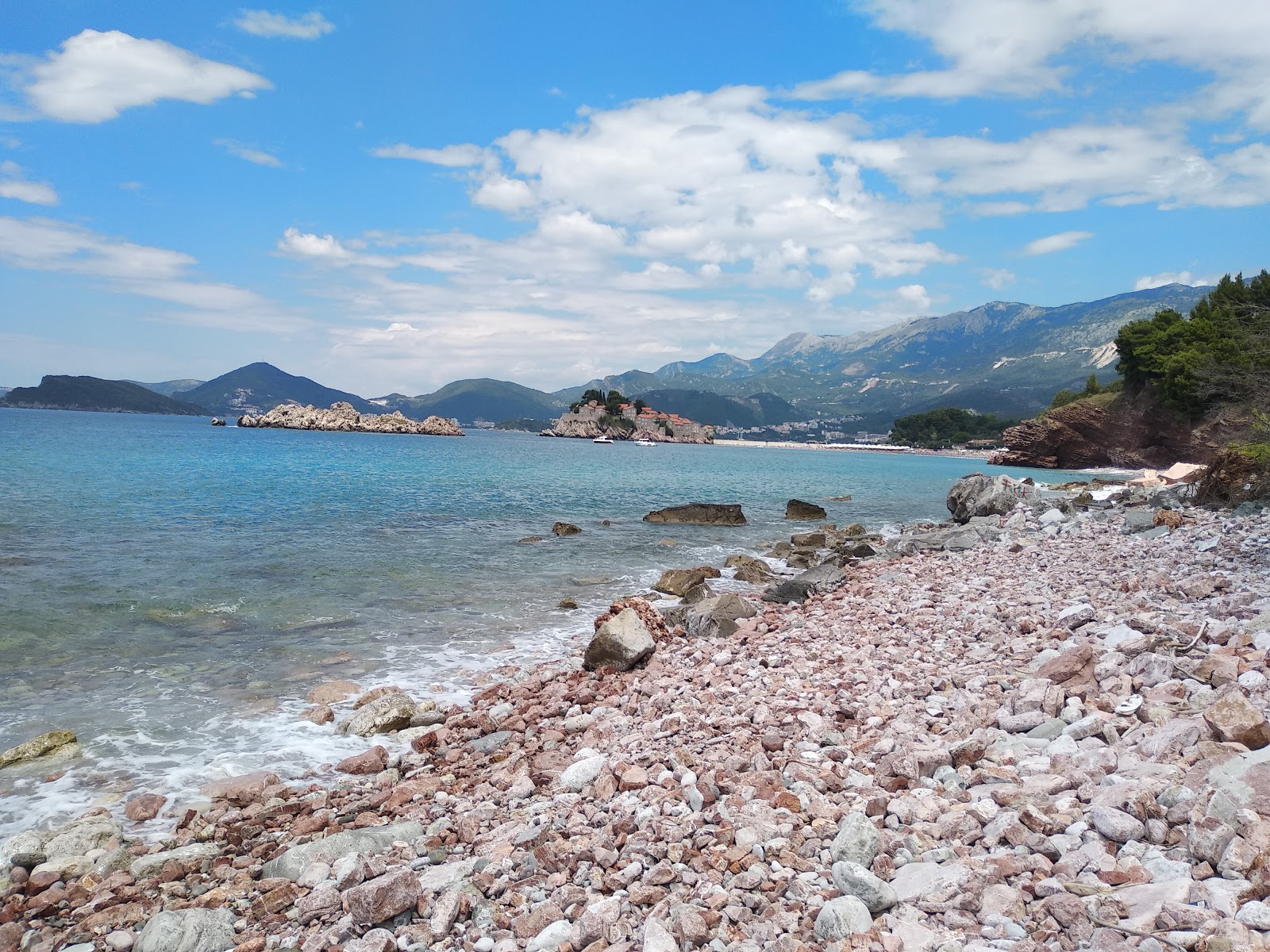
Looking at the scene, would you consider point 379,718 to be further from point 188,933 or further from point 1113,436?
point 1113,436

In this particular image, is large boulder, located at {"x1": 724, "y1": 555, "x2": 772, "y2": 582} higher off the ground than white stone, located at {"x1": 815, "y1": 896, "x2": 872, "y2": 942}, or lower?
lower

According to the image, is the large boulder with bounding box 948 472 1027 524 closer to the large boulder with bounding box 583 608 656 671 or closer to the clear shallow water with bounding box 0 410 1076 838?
the clear shallow water with bounding box 0 410 1076 838

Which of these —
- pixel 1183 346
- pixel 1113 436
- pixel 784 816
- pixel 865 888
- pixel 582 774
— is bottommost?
pixel 582 774

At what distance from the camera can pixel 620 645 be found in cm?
1194

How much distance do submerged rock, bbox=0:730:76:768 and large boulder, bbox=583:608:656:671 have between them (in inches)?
290

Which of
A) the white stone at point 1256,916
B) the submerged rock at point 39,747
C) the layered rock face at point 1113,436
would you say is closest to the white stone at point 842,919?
the white stone at point 1256,916

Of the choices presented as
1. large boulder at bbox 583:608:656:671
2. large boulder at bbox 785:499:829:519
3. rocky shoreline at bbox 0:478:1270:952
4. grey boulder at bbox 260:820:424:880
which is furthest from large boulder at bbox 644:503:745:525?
grey boulder at bbox 260:820:424:880

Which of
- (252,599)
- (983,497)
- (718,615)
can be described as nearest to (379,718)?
(718,615)

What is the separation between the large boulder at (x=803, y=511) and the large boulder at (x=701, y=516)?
206 inches

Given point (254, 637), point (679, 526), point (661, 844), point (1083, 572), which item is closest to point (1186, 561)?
point (1083, 572)

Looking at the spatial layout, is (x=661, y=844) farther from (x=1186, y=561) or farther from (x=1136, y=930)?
(x=1186, y=561)

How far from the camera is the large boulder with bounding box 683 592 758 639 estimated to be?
13648 millimetres

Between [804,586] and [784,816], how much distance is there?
41.6ft

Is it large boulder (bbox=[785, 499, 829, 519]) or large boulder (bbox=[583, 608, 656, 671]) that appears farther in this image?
large boulder (bbox=[785, 499, 829, 519])
